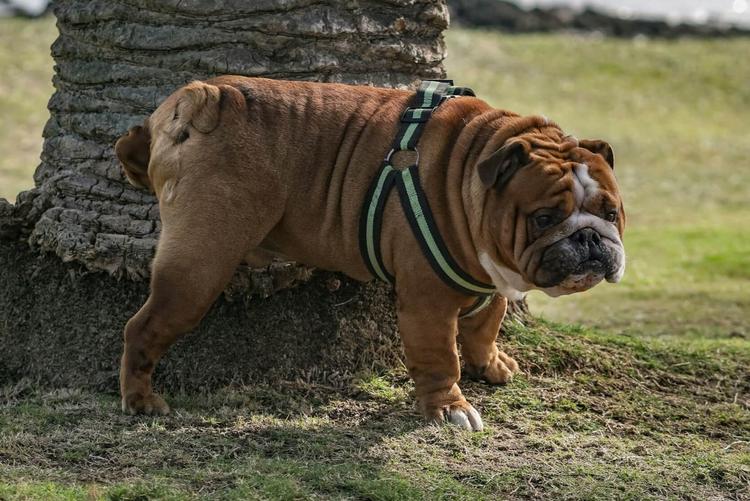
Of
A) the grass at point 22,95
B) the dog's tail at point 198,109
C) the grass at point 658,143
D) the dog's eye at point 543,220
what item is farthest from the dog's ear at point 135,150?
the grass at point 22,95

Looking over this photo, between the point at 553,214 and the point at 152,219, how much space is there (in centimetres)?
215

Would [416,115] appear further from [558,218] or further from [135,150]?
[135,150]

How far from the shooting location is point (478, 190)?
5.09m

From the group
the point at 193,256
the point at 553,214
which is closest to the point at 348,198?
the point at 193,256

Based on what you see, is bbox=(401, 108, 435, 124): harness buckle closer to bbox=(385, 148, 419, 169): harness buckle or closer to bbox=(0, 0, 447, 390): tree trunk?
bbox=(385, 148, 419, 169): harness buckle

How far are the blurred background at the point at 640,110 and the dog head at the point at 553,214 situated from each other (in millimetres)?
2962

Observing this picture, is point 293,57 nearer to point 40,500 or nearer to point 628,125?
point 40,500

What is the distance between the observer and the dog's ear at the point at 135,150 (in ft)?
18.2

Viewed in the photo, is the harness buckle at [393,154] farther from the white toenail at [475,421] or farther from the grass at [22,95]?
the grass at [22,95]

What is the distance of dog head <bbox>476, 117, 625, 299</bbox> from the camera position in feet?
15.9

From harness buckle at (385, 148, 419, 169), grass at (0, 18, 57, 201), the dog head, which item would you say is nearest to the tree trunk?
harness buckle at (385, 148, 419, 169)

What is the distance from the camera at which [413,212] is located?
523 centimetres

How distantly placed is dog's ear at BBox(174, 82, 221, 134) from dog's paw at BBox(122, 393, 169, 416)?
1.31 meters

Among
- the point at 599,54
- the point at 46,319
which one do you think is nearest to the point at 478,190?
the point at 46,319
